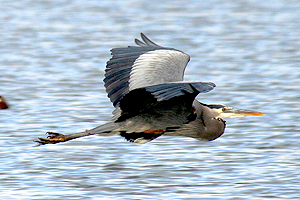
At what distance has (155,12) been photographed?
20781 millimetres

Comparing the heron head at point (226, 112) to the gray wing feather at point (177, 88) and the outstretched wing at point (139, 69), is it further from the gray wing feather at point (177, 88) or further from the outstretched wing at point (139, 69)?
the gray wing feather at point (177, 88)

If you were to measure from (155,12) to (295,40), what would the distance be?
537 cm

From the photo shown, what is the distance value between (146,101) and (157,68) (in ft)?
1.19

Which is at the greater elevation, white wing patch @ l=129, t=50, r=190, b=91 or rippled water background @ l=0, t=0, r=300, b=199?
white wing patch @ l=129, t=50, r=190, b=91

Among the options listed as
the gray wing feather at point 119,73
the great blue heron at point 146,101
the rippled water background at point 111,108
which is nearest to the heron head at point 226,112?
the great blue heron at point 146,101

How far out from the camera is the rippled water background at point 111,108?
7.34m

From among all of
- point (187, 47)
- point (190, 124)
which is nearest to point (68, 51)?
point (187, 47)

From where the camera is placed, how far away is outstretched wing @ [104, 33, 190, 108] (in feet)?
23.9

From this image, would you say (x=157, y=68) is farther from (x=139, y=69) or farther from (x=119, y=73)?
(x=119, y=73)

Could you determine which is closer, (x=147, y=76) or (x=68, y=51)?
(x=147, y=76)

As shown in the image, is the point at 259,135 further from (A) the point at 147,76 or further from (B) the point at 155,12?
(B) the point at 155,12

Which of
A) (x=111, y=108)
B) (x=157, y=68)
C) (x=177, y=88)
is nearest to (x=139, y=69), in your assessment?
(x=157, y=68)

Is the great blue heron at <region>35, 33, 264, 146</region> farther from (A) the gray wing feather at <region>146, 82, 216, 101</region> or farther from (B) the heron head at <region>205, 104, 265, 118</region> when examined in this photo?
(A) the gray wing feather at <region>146, 82, 216, 101</region>

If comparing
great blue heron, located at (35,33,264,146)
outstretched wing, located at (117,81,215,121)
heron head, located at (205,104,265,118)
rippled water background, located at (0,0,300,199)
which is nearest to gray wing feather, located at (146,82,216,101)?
outstretched wing, located at (117,81,215,121)
